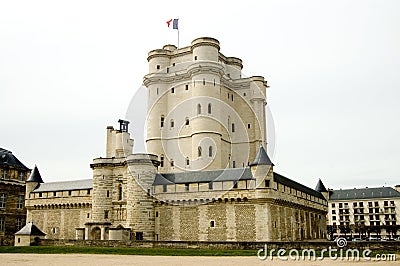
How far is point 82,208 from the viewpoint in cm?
4669

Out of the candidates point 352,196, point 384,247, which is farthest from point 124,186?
point 352,196

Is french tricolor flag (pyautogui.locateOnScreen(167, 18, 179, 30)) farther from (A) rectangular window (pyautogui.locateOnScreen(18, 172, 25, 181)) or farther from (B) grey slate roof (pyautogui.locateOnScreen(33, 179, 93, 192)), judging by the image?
(A) rectangular window (pyautogui.locateOnScreen(18, 172, 25, 181))

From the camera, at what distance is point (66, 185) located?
4931cm

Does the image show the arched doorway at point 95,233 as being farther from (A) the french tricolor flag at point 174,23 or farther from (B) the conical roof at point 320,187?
(B) the conical roof at point 320,187

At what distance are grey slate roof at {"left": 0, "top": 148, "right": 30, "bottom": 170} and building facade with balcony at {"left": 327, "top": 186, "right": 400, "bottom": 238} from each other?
56.8m

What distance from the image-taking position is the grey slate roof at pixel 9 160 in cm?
5441

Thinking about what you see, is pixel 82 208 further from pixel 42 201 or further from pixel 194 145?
pixel 194 145

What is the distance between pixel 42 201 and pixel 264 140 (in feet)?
94.3

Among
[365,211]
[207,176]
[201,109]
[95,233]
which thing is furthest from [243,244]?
[365,211]

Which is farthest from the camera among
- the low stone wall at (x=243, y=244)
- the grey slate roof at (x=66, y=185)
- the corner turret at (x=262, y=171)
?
the grey slate roof at (x=66, y=185)

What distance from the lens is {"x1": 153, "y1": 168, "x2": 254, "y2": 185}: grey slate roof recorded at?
124 ft

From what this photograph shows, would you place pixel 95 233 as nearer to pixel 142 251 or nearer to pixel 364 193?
pixel 142 251

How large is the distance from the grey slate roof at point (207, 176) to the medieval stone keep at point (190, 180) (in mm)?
98

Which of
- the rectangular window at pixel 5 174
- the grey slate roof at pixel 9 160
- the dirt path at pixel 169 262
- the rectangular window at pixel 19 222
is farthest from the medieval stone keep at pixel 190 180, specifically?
the dirt path at pixel 169 262
